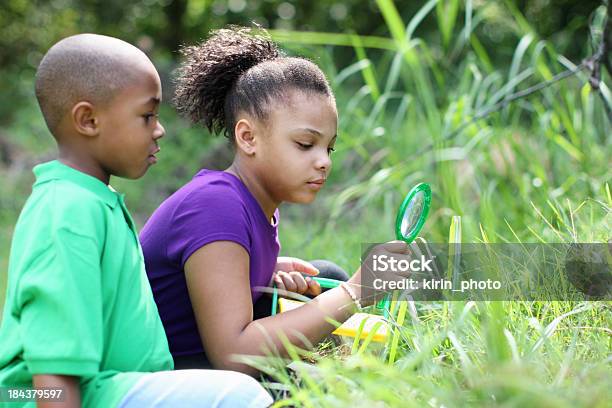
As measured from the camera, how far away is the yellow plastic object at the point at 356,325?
1994 mm

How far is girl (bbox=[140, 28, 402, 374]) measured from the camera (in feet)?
6.07

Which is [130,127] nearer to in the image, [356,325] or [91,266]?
[91,266]

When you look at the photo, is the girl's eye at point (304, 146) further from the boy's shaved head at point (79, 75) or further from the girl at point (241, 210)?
the boy's shaved head at point (79, 75)

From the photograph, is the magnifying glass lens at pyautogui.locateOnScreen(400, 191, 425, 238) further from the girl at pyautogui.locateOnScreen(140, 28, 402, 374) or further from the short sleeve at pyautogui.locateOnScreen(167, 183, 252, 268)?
the short sleeve at pyautogui.locateOnScreen(167, 183, 252, 268)

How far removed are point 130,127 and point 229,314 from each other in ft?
1.52

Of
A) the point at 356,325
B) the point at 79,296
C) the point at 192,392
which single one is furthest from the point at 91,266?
the point at 356,325

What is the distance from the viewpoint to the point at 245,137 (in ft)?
6.95

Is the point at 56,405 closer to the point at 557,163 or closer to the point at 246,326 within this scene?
the point at 246,326

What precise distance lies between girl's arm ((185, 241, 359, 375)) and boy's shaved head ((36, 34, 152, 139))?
42cm

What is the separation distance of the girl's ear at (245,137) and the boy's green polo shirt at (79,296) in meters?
0.43

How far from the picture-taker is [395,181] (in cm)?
354

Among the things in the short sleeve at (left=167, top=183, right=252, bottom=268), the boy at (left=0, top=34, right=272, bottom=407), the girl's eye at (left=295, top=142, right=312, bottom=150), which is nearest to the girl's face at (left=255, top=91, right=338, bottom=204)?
the girl's eye at (left=295, top=142, right=312, bottom=150)

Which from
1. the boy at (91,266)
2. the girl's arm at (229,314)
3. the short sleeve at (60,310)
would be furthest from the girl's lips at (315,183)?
the short sleeve at (60,310)

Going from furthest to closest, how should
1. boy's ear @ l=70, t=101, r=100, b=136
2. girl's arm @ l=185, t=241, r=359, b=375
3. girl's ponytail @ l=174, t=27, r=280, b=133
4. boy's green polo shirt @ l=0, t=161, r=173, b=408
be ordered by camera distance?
girl's ponytail @ l=174, t=27, r=280, b=133 → girl's arm @ l=185, t=241, r=359, b=375 → boy's ear @ l=70, t=101, r=100, b=136 → boy's green polo shirt @ l=0, t=161, r=173, b=408
